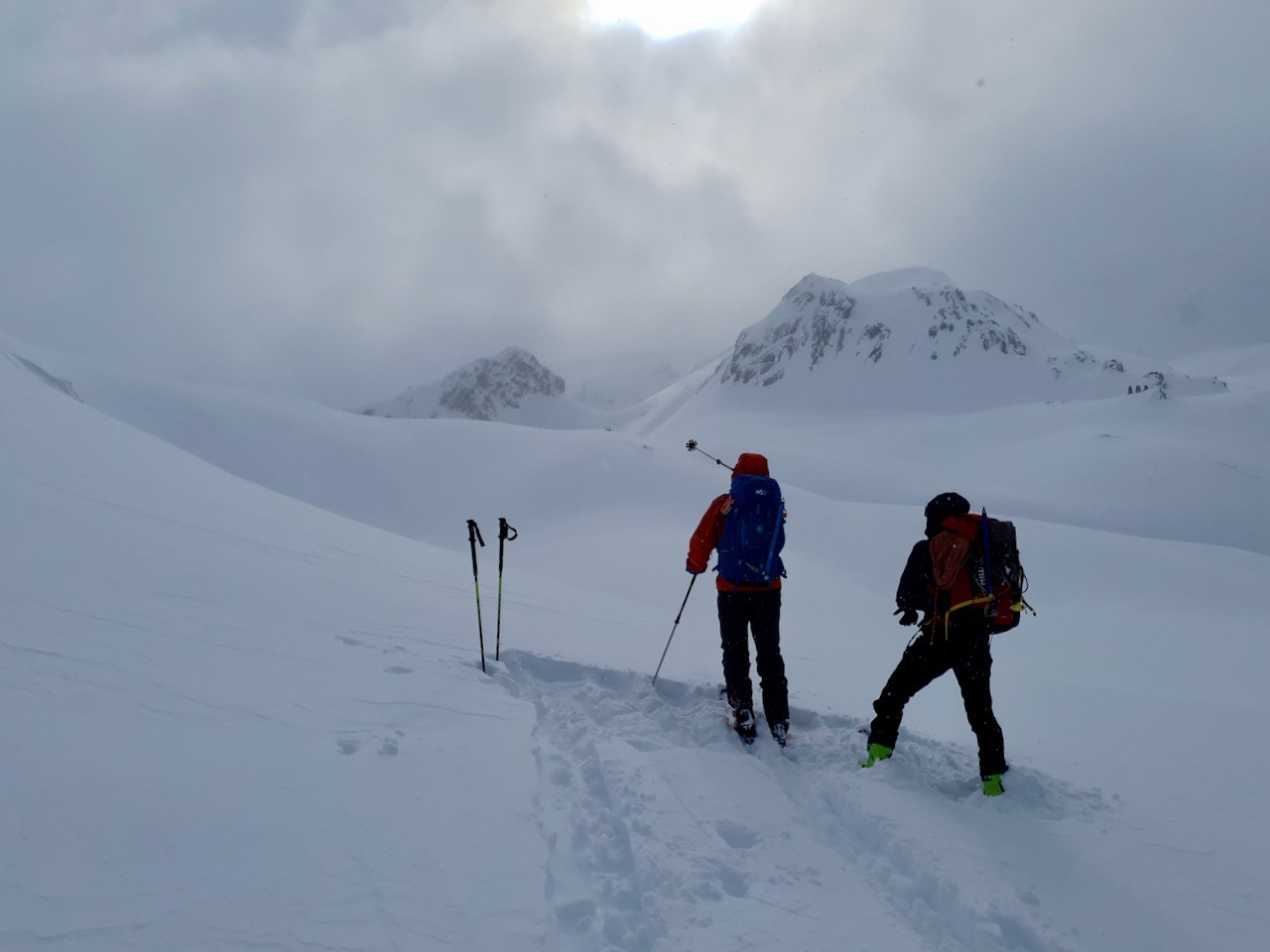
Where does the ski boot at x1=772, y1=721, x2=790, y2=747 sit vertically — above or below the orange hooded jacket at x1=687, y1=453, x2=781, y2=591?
below

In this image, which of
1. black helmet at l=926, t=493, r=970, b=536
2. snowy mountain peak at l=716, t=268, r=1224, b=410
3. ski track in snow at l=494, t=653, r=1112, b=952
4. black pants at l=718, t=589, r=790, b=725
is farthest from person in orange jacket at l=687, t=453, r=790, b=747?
snowy mountain peak at l=716, t=268, r=1224, b=410

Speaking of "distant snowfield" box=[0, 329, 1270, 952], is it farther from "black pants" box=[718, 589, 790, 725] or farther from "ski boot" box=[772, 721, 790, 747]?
"black pants" box=[718, 589, 790, 725]

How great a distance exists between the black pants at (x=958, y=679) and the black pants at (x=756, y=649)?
2.46 feet

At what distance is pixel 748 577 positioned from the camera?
5293mm

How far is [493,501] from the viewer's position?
35188 mm

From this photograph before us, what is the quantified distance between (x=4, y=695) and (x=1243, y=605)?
24033mm

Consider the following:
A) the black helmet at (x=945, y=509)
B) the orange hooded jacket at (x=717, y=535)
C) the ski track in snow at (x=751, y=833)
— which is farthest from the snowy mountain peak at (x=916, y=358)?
the ski track in snow at (x=751, y=833)

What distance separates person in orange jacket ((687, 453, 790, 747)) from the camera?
17.2 feet

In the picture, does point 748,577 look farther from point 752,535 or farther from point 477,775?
point 477,775

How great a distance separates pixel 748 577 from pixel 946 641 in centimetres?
147

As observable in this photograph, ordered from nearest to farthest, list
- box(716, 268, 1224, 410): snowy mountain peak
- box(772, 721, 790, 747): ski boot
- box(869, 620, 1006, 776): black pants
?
box(869, 620, 1006, 776): black pants < box(772, 721, 790, 747): ski boot < box(716, 268, 1224, 410): snowy mountain peak

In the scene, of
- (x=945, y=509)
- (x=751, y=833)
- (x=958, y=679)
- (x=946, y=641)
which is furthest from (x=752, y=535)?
(x=751, y=833)

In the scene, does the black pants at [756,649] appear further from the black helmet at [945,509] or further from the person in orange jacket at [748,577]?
the black helmet at [945,509]

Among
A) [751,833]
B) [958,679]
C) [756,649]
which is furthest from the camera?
[756,649]
